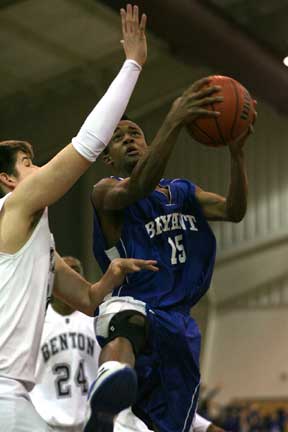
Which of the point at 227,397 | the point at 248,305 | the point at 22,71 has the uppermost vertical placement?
the point at 22,71

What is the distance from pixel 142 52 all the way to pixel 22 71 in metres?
11.3

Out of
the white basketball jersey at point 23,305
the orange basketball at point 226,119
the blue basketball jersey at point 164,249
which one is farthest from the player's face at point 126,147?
the white basketball jersey at point 23,305

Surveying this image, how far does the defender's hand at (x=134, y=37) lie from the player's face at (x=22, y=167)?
2.27 feet

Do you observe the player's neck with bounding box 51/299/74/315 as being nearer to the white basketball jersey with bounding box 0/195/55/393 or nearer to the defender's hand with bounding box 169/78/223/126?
the defender's hand with bounding box 169/78/223/126

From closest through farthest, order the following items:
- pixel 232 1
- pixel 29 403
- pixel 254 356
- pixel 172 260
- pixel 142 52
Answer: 1. pixel 29 403
2. pixel 142 52
3. pixel 172 260
4. pixel 232 1
5. pixel 254 356

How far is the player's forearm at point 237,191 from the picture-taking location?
5.55 meters

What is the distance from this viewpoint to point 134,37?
4.99 m

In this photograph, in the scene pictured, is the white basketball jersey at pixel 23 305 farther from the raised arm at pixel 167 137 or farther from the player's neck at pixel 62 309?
the player's neck at pixel 62 309

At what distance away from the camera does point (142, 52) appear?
16.2 ft

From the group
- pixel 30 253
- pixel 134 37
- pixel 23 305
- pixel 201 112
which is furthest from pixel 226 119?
pixel 23 305

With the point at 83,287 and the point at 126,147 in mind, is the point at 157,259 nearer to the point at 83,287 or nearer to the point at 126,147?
the point at 83,287

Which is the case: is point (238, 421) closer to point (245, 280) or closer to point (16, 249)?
point (245, 280)

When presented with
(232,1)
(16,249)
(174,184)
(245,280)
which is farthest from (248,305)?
(16,249)

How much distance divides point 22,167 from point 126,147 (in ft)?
3.15
